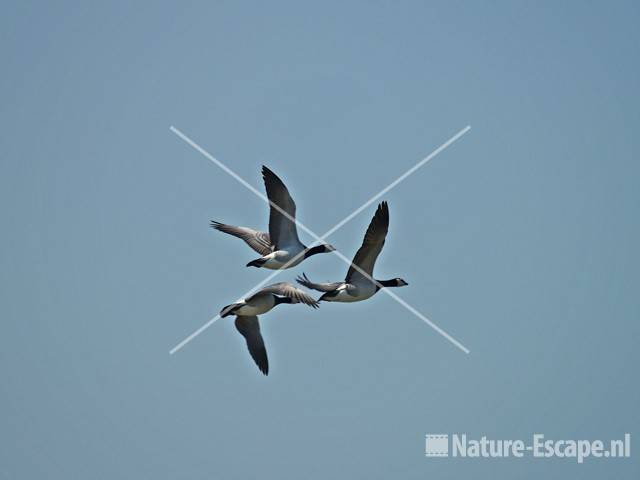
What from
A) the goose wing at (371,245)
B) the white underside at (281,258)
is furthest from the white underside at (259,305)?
the goose wing at (371,245)

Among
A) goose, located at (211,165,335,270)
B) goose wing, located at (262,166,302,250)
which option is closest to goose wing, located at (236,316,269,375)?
goose, located at (211,165,335,270)

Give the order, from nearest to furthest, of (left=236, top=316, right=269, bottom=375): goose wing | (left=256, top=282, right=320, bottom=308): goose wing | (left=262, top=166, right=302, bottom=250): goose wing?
1. (left=256, top=282, right=320, bottom=308): goose wing
2. (left=262, top=166, right=302, bottom=250): goose wing
3. (left=236, top=316, right=269, bottom=375): goose wing

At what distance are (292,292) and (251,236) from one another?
8315mm

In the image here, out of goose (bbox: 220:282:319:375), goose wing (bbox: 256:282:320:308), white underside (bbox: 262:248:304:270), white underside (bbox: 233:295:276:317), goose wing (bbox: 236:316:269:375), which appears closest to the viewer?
goose wing (bbox: 256:282:320:308)

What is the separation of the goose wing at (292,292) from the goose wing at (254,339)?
3.84 meters

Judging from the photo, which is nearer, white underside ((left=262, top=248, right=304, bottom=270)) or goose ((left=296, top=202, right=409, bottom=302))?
goose ((left=296, top=202, right=409, bottom=302))

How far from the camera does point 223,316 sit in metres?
39.2

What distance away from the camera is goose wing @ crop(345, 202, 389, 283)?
37750 mm

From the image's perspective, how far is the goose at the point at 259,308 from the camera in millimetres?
35562

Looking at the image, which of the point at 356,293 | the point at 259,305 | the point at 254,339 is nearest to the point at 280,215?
the point at 259,305

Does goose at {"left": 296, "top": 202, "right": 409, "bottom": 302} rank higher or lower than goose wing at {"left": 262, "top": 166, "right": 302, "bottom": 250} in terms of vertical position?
lower

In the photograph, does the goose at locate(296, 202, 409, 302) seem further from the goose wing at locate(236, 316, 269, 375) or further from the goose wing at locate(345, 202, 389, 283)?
the goose wing at locate(236, 316, 269, 375)

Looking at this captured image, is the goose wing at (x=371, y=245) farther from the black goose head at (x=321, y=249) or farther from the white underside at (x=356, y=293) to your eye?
the black goose head at (x=321, y=249)

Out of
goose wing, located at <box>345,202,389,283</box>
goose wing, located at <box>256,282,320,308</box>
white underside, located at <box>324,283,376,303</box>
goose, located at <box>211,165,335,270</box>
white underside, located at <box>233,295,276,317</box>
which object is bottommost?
goose wing, located at <box>256,282,320,308</box>
